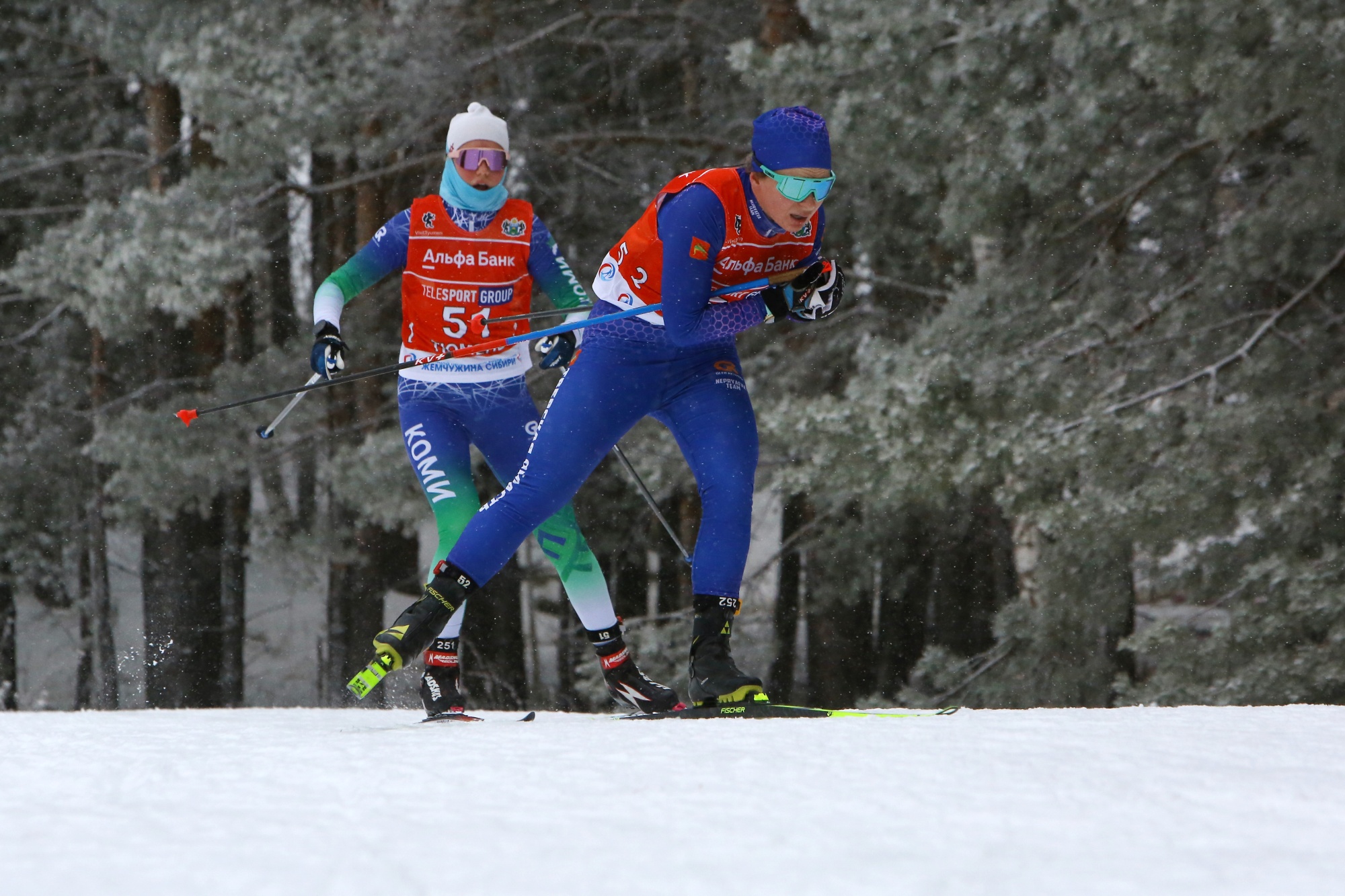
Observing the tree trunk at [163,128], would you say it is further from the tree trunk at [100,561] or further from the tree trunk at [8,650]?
the tree trunk at [8,650]

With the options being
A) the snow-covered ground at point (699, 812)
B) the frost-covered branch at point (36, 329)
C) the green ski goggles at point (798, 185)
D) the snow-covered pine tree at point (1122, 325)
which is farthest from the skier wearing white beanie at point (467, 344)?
the frost-covered branch at point (36, 329)

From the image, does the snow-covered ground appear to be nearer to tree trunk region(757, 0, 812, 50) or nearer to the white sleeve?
the white sleeve

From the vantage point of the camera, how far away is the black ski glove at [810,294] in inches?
137

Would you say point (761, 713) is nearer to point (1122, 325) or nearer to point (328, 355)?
point (328, 355)

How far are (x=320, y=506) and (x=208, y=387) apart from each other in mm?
1565

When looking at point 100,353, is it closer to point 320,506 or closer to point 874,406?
point 320,506

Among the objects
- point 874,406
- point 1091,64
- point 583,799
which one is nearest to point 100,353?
point 874,406

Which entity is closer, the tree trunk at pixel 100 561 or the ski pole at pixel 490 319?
the ski pole at pixel 490 319

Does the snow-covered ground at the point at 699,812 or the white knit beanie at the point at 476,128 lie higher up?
the white knit beanie at the point at 476,128

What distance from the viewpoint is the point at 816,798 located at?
2049 millimetres

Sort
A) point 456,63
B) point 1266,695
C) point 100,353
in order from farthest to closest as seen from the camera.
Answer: point 100,353 → point 456,63 → point 1266,695

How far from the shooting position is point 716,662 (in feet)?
11.5

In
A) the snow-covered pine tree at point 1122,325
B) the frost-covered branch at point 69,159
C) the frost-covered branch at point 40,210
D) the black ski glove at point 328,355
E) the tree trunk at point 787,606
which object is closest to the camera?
the black ski glove at point 328,355

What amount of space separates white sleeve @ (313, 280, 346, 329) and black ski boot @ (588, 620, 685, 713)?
127 centimetres
